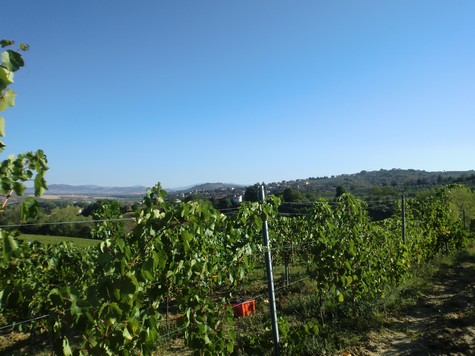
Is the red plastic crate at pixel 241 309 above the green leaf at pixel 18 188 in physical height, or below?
below

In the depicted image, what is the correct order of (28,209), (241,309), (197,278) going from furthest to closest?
(241,309) < (197,278) < (28,209)

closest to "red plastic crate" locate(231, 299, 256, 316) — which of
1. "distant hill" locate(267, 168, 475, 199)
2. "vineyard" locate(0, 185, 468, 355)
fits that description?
"vineyard" locate(0, 185, 468, 355)

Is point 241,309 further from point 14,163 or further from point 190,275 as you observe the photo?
point 14,163

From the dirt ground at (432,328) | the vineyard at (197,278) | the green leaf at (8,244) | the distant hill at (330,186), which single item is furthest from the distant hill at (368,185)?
the green leaf at (8,244)

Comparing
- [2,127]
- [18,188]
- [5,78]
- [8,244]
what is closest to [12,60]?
[5,78]

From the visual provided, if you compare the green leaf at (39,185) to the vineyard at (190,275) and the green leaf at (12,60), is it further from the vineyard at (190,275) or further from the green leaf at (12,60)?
the green leaf at (12,60)

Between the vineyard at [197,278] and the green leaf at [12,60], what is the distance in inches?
30.7

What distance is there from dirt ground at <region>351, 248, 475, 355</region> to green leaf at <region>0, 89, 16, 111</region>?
193 inches

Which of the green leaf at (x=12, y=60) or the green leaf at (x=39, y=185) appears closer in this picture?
the green leaf at (x=12, y=60)

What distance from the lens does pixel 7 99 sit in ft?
4.69

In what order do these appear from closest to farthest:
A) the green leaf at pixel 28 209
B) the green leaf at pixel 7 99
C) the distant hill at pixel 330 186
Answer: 1. the green leaf at pixel 7 99
2. the green leaf at pixel 28 209
3. the distant hill at pixel 330 186

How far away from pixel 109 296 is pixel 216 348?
149 centimetres

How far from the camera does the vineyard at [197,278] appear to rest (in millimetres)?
2129

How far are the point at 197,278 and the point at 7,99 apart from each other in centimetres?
237
